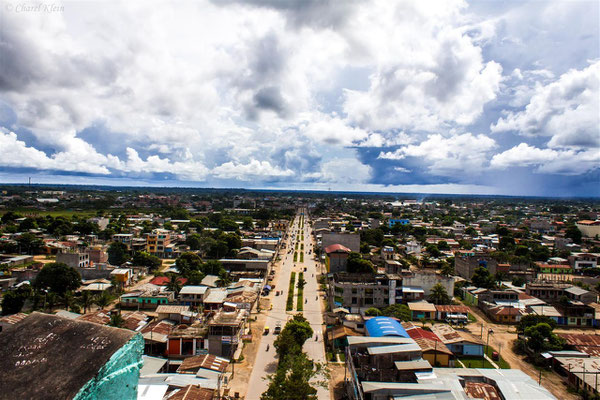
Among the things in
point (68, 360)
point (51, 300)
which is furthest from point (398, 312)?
point (68, 360)

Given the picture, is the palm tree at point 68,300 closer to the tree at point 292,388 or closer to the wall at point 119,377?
the tree at point 292,388

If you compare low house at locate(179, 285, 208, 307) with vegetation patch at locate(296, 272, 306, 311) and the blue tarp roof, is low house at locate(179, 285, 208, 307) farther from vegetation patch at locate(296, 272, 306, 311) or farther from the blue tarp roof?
the blue tarp roof

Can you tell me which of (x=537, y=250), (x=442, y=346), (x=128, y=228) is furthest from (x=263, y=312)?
(x=128, y=228)

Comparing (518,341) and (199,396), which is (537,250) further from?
(199,396)

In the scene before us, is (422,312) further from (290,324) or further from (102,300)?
(102,300)

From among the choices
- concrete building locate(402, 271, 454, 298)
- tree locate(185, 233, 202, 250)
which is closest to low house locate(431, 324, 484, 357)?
concrete building locate(402, 271, 454, 298)
